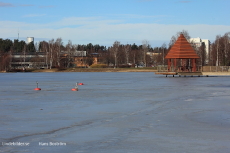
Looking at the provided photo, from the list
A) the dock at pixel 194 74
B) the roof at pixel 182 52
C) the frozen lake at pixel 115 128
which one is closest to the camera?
the frozen lake at pixel 115 128

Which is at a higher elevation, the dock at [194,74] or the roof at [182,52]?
the roof at [182,52]

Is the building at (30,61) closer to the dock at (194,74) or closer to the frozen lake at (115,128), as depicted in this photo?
the dock at (194,74)

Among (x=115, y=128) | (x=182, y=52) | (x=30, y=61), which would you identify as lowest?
(x=115, y=128)

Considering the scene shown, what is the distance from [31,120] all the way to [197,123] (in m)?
6.11

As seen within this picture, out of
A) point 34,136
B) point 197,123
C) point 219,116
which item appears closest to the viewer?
point 34,136

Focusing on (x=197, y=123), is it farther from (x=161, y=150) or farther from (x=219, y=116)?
(x=161, y=150)

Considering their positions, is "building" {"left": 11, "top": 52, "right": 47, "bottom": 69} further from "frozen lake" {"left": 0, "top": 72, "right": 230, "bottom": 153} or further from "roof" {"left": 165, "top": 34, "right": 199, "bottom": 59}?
"frozen lake" {"left": 0, "top": 72, "right": 230, "bottom": 153}

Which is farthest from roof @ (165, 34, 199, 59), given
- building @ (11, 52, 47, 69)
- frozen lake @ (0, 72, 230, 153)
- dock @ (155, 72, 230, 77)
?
building @ (11, 52, 47, 69)

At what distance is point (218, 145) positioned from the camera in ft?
38.0

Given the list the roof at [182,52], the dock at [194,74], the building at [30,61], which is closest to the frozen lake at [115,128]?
the dock at [194,74]

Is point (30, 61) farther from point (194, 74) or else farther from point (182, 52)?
point (194, 74)

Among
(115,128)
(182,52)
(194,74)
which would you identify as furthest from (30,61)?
(115,128)

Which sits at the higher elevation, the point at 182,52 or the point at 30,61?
the point at 182,52

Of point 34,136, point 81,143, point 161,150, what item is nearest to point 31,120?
point 34,136
